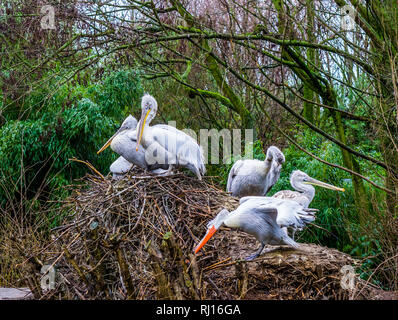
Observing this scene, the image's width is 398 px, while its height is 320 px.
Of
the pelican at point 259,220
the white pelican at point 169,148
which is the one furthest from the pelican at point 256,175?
the pelican at point 259,220

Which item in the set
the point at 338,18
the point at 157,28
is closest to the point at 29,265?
the point at 157,28

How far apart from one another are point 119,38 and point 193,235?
2.84 metres

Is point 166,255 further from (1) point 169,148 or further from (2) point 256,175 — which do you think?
(2) point 256,175

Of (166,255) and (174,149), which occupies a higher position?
(174,149)

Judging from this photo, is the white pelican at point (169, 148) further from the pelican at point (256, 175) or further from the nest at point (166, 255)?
the pelican at point (256, 175)

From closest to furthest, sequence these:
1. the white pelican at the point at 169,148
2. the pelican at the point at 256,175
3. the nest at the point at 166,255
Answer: the nest at the point at 166,255, the white pelican at the point at 169,148, the pelican at the point at 256,175

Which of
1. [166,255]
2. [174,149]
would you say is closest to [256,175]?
[174,149]

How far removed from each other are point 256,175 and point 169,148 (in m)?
1.11

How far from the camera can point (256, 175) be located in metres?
5.59

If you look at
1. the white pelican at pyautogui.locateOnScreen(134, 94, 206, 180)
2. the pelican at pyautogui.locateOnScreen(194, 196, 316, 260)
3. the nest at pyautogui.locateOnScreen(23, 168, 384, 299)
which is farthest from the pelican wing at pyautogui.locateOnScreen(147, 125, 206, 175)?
the pelican at pyautogui.locateOnScreen(194, 196, 316, 260)

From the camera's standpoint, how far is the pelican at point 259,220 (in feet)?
12.4

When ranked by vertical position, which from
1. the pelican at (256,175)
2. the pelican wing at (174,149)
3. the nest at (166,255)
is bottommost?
the nest at (166,255)

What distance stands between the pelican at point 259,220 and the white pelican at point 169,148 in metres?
1.19

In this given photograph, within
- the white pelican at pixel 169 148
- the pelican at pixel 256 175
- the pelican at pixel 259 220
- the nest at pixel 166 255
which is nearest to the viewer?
the nest at pixel 166 255
